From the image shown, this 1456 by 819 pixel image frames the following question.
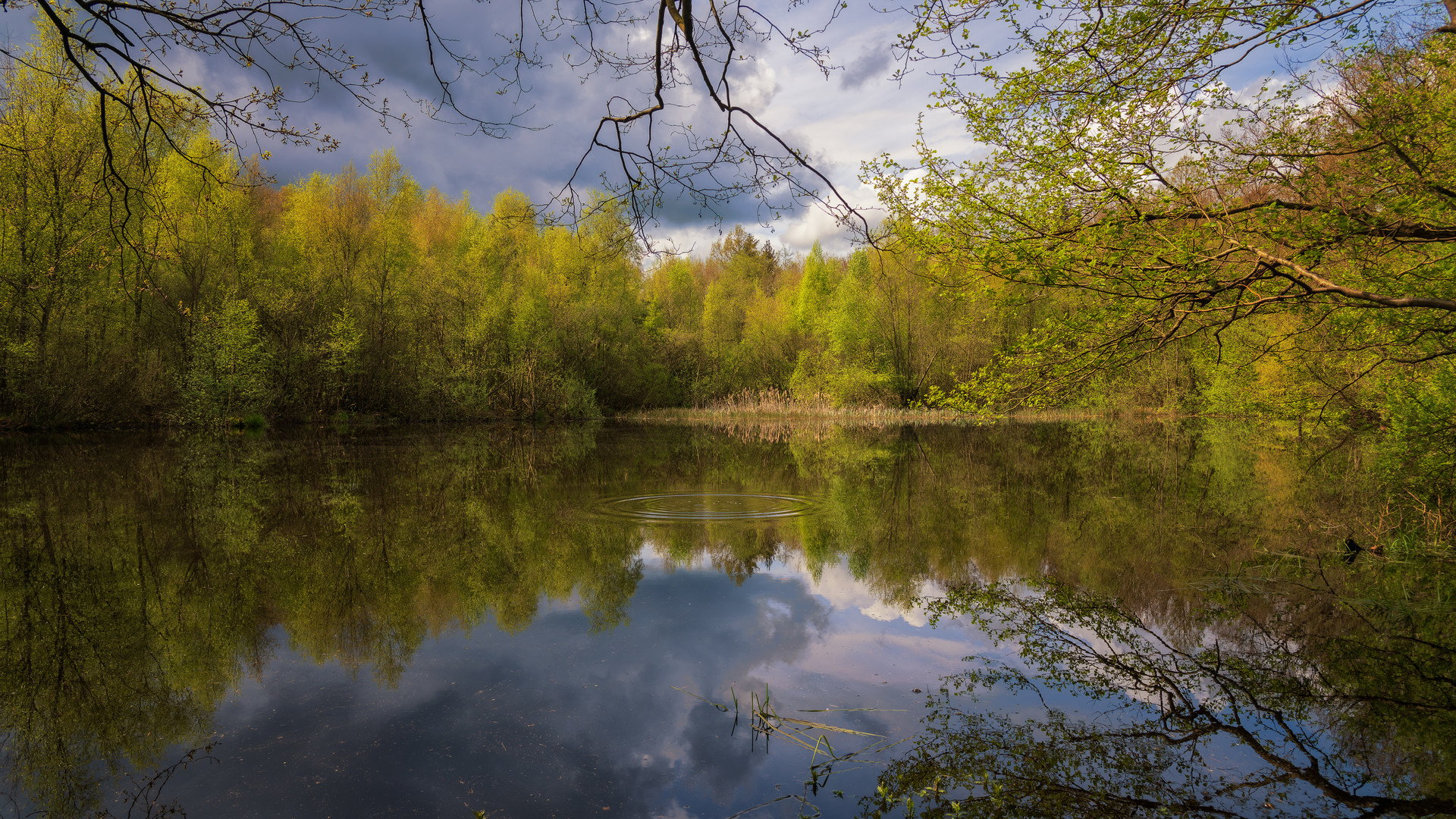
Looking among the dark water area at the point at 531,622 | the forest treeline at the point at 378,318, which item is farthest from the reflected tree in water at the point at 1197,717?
the forest treeline at the point at 378,318

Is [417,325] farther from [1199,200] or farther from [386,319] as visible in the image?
[1199,200]

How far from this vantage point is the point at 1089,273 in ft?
19.8

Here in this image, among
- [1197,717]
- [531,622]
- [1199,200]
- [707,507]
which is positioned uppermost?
[1199,200]

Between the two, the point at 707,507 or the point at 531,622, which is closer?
the point at 531,622

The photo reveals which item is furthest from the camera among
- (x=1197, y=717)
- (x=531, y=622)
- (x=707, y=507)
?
(x=707, y=507)

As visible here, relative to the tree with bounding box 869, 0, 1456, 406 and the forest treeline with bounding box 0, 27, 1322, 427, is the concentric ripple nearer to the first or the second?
the tree with bounding box 869, 0, 1456, 406

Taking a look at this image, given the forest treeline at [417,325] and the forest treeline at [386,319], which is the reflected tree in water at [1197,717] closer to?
the forest treeline at [417,325]

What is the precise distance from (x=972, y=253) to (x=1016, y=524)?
4030 millimetres

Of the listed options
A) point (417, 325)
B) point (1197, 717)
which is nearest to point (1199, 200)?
point (1197, 717)

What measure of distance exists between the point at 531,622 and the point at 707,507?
4.73 metres

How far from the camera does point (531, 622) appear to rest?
5750 mm

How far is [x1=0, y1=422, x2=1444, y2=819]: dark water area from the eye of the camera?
3.47 metres

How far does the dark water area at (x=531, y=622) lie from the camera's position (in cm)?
347

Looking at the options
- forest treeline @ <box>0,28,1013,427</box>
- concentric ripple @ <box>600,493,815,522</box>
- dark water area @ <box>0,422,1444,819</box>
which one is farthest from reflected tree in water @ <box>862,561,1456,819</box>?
forest treeline @ <box>0,28,1013,427</box>
